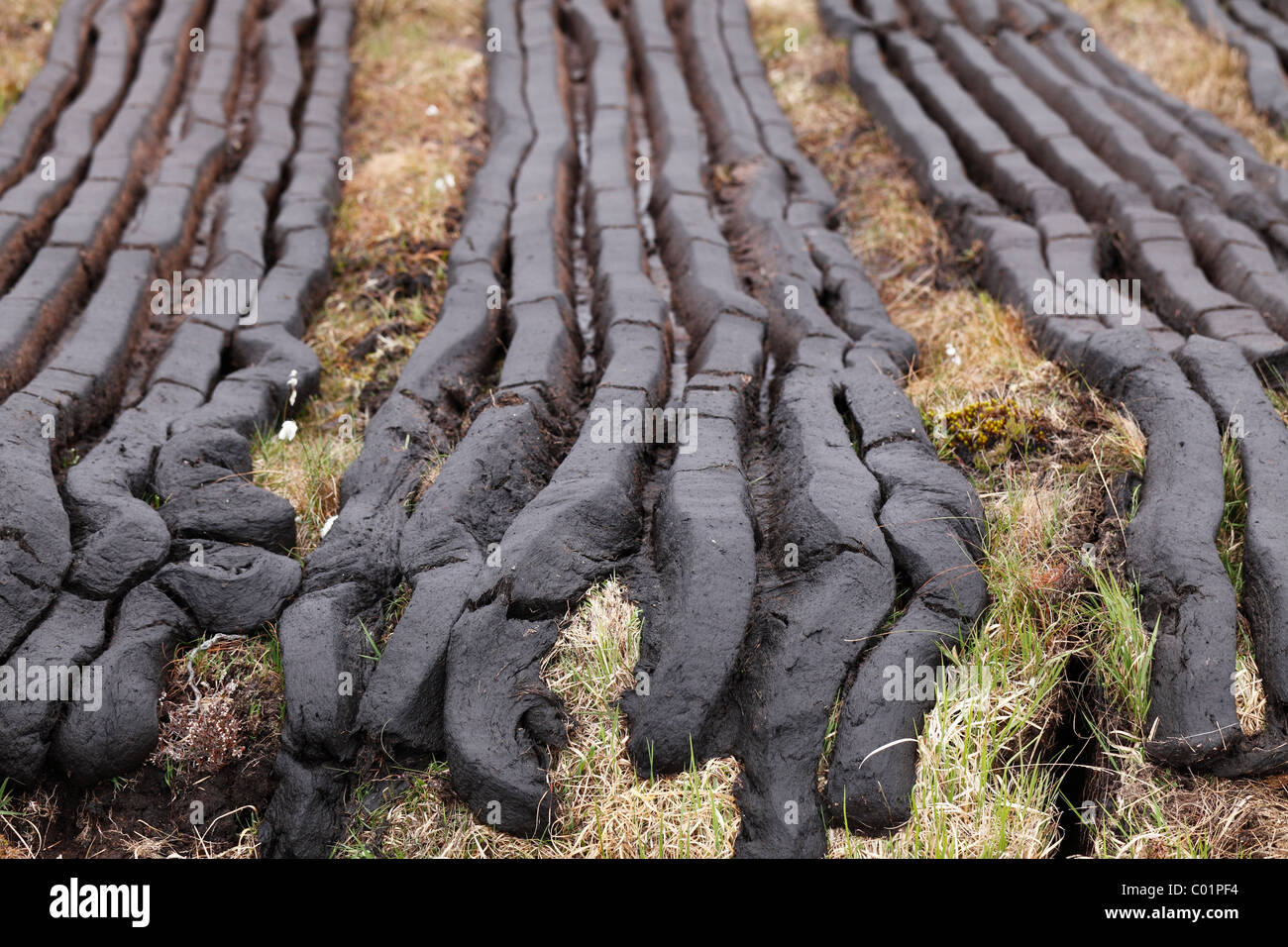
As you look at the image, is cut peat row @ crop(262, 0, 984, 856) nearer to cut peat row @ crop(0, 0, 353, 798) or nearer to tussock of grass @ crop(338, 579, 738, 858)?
tussock of grass @ crop(338, 579, 738, 858)

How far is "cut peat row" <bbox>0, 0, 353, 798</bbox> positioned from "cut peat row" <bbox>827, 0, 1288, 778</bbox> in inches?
117

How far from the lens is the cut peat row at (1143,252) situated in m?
3.18

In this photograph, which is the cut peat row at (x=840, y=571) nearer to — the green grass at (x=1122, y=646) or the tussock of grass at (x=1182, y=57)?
the green grass at (x=1122, y=646)

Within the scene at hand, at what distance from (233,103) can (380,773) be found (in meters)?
5.06

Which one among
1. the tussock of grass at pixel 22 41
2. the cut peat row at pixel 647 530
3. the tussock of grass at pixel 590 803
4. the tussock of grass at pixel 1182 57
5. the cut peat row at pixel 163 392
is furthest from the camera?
the tussock of grass at pixel 1182 57

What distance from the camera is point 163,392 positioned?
166 inches

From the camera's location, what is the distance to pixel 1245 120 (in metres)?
6.59

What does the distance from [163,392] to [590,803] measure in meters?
2.51

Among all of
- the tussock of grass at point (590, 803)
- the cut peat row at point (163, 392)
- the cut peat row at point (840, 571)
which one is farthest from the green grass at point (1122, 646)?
the cut peat row at point (163, 392)

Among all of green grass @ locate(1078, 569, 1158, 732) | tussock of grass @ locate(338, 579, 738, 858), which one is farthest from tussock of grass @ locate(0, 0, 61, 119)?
green grass @ locate(1078, 569, 1158, 732)

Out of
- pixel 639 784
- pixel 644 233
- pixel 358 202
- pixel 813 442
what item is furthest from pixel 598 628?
pixel 358 202

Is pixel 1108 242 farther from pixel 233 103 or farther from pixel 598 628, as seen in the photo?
pixel 233 103

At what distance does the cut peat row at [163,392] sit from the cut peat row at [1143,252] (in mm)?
2970

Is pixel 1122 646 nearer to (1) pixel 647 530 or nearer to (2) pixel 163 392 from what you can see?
(1) pixel 647 530
